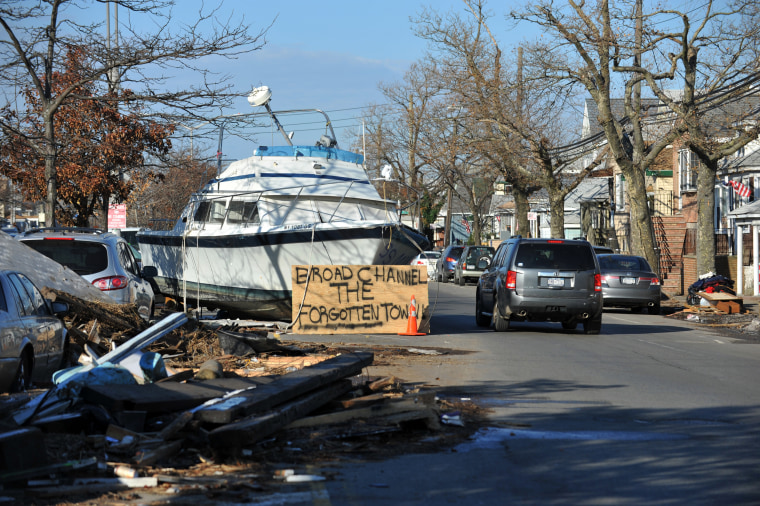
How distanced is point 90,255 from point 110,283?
2.11ft

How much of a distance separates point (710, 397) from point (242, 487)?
6.22 meters

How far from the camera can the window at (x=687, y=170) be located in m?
42.0

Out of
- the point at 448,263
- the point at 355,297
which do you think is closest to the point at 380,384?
the point at 355,297

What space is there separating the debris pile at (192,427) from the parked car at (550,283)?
8266 millimetres

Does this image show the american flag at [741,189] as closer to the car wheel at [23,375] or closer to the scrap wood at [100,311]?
the scrap wood at [100,311]

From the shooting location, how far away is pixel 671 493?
5.89m

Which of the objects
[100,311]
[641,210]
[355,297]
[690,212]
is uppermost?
[690,212]

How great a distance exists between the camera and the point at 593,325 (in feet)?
59.4

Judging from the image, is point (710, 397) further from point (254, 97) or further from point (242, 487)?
point (254, 97)

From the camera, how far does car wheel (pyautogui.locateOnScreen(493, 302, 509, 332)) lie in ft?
59.5

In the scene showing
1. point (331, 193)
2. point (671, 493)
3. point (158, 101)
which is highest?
point (158, 101)

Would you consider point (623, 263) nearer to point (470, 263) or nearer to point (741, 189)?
point (741, 189)

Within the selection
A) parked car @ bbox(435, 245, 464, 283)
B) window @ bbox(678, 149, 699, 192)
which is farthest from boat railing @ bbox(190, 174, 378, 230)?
window @ bbox(678, 149, 699, 192)

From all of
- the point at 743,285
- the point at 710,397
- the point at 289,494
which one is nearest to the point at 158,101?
the point at 710,397
